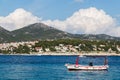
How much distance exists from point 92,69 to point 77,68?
4829mm

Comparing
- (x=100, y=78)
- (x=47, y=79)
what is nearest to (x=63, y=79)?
(x=47, y=79)

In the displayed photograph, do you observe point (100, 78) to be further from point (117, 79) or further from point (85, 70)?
point (85, 70)

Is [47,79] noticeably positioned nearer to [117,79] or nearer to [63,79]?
[63,79]

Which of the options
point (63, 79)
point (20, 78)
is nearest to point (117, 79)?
point (63, 79)

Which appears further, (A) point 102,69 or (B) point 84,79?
(A) point 102,69

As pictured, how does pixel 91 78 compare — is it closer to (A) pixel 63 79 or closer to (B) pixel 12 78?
(A) pixel 63 79

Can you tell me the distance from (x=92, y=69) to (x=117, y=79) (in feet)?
96.0

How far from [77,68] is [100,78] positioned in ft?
88.4

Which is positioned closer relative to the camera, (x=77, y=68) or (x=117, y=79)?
(x=117, y=79)

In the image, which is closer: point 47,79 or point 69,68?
point 47,79

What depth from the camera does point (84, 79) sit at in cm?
10119

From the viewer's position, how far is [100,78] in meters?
105

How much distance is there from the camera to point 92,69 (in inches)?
5167

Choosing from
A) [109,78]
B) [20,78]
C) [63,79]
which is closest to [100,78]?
[109,78]
